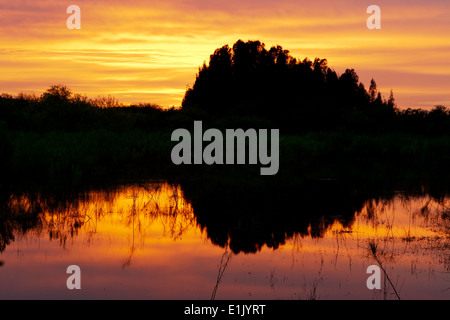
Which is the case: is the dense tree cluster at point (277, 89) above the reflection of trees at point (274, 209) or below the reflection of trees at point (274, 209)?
above

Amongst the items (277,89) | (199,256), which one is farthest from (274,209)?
(277,89)

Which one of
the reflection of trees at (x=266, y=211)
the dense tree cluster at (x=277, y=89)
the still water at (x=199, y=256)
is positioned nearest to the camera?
the still water at (x=199, y=256)

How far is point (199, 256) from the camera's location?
33.9 feet

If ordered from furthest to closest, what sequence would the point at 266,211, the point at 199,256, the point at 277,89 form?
the point at 277,89 → the point at 266,211 → the point at 199,256

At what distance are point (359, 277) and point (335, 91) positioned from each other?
54015 mm

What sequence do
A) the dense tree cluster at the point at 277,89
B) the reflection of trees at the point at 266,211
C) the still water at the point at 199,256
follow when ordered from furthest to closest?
the dense tree cluster at the point at 277,89 < the reflection of trees at the point at 266,211 < the still water at the point at 199,256

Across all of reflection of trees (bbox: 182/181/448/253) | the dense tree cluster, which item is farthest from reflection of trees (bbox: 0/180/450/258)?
the dense tree cluster

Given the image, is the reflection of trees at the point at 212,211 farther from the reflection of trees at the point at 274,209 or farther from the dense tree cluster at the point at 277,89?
the dense tree cluster at the point at 277,89

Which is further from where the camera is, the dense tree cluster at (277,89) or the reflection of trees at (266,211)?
the dense tree cluster at (277,89)

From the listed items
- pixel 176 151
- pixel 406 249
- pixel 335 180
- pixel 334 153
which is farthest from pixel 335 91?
pixel 406 249

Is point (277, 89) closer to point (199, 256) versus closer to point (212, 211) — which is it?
point (212, 211)

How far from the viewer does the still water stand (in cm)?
824

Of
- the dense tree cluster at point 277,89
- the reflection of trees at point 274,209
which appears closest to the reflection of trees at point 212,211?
the reflection of trees at point 274,209

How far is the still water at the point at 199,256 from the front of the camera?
824 centimetres
